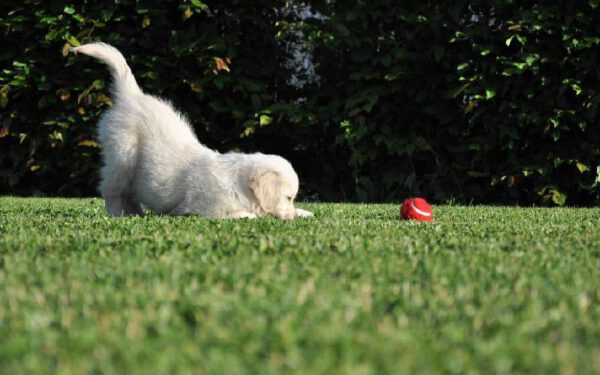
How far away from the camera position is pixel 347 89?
801 cm

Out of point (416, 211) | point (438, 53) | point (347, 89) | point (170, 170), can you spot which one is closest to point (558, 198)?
point (438, 53)

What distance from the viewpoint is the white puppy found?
4.45 m

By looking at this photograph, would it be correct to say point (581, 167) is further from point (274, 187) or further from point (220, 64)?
point (220, 64)

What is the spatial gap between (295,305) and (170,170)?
10.1 ft

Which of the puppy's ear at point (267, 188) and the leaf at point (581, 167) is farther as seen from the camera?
the leaf at point (581, 167)

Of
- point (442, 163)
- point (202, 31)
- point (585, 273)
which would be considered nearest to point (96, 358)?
point (585, 273)

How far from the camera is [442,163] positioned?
7793 millimetres

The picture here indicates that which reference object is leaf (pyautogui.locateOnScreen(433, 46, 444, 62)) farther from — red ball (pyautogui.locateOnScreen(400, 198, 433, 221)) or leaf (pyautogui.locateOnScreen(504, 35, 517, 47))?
red ball (pyautogui.locateOnScreen(400, 198, 433, 221))

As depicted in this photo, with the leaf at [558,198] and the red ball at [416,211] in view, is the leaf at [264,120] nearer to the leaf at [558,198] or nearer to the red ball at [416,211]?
the leaf at [558,198]

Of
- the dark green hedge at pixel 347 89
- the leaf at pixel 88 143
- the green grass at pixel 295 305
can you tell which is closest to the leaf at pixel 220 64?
the dark green hedge at pixel 347 89

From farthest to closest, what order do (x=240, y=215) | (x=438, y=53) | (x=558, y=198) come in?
(x=438, y=53), (x=558, y=198), (x=240, y=215)

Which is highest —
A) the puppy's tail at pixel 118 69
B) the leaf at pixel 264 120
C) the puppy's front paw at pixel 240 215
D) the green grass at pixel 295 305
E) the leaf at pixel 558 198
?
the puppy's tail at pixel 118 69

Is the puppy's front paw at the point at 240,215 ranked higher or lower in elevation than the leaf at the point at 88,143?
lower

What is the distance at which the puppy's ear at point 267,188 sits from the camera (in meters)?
4.40
